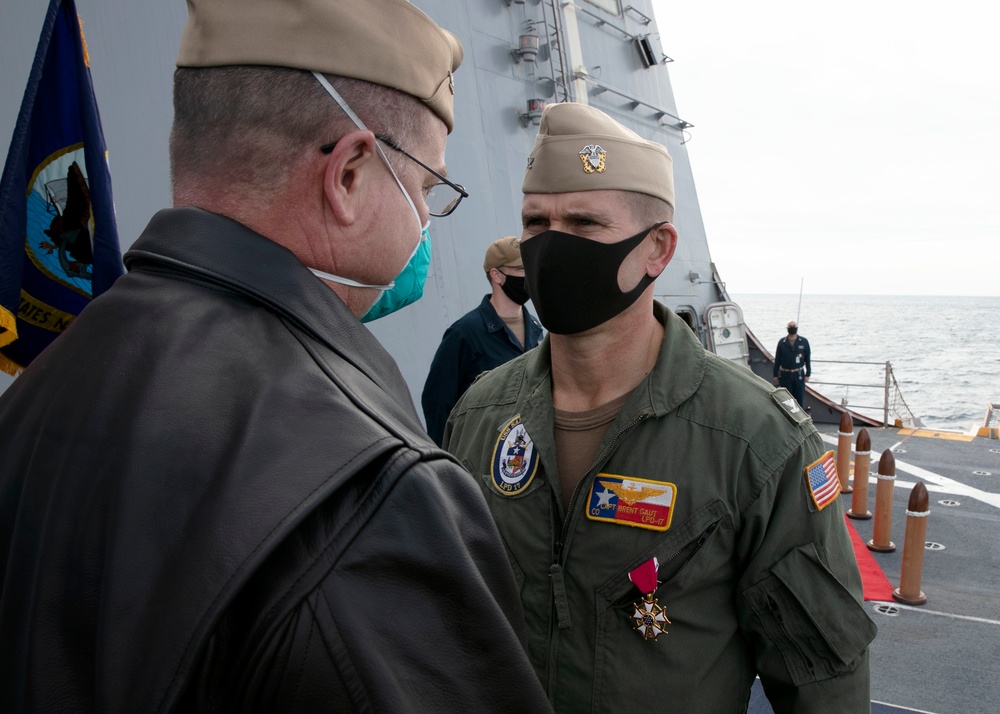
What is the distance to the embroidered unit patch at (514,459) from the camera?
167cm

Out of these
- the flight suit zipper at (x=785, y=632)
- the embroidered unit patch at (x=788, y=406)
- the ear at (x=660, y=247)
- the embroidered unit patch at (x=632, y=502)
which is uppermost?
the ear at (x=660, y=247)

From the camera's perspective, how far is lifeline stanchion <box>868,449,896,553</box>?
206 inches

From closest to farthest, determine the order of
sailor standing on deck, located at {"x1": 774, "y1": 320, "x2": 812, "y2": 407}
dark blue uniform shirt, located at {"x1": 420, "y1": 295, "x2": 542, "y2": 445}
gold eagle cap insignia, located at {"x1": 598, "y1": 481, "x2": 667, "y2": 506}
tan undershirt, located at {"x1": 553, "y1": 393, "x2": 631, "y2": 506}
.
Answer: gold eagle cap insignia, located at {"x1": 598, "y1": 481, "x2": 667, "y2": 506} → tan undershirt, located at {"x1": 553, "y1": 393, "x2": 631, "y2": 506} → dark blue uniform shirt, located at {"x1": 420, "y1": 295, "x2": 542, "y2": 445} → sailor standing on deck, located at {"x1": 774, "y1": 320, "x2": 812, "y2": 407}

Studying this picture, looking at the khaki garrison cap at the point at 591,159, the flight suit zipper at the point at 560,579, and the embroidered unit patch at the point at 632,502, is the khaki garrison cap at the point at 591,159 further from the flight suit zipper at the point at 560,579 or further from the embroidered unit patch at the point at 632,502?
the embroidered unit patch at the point at 632,502

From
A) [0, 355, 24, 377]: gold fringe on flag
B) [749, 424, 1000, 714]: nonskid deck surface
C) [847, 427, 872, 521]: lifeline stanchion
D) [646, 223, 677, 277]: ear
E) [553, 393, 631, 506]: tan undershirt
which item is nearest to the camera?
[553, 393, 631, 506]: tan undershirt

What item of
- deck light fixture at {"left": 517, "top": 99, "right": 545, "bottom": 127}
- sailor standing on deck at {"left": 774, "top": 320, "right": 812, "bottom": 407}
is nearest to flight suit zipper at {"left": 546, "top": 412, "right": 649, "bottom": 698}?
deck light fixture at {"left": 517, "top": 99, "right": 545, "bottom": 127}

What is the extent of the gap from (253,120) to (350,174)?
0.13 metres

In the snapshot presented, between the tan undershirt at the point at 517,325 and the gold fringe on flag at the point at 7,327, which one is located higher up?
the gold fringe on flag at the point at 7,327

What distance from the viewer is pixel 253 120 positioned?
85 cm

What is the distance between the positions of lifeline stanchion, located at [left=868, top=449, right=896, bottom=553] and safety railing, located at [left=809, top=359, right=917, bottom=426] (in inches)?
142

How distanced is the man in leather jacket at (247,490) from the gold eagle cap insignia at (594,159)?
0.94 m

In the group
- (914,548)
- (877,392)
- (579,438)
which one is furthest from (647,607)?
(877,392)

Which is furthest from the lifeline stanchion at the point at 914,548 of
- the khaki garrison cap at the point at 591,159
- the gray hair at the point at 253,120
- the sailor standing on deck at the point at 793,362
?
the sailor standing on deck at the point at 793,362

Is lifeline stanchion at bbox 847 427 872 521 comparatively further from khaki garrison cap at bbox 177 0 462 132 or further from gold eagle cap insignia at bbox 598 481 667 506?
khaki garrison cap at bbox 177 0 462 132
